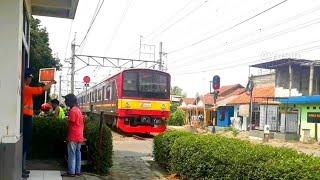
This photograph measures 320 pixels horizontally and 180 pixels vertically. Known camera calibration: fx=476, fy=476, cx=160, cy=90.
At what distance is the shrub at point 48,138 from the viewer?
462 inches

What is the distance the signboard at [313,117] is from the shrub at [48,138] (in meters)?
23.7

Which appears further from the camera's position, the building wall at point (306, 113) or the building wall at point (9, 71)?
the building wall at point (306, 113)

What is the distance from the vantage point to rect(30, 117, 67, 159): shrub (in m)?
11.7

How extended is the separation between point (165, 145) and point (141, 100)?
11081mm

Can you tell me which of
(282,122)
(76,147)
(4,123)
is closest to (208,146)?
(76,147)

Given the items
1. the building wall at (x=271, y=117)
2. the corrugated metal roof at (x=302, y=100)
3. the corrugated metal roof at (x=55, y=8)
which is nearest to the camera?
the corrugated metal roof at (x=55, y=8)

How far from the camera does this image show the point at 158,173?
39.8 ft

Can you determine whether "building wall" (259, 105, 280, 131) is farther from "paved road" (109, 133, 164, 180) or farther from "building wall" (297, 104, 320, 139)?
"paved road" (109, 133, 164, 180)

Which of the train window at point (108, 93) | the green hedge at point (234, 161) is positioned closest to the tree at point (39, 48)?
the train window at point (108, 93)

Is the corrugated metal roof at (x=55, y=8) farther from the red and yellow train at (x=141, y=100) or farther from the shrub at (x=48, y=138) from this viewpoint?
the red and yellow train at (x=141, y=100)

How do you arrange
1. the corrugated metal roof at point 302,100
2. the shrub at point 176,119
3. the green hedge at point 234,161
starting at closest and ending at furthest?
1. the green hedge at point 234,161
2. the corrugated metal roof at point 302,100
3. the shrub at point 176,119

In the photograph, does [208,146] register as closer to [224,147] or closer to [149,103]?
[224,147]

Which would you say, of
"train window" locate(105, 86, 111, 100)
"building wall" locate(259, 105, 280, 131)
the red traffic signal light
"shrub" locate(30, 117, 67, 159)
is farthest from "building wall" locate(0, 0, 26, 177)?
"building wall" locate(259, 105, 280, 131)

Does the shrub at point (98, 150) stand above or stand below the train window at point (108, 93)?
below
